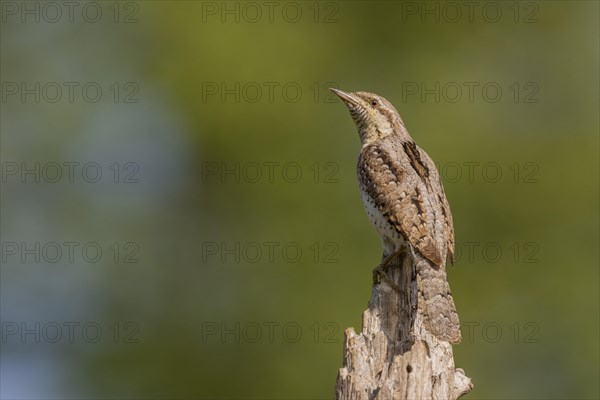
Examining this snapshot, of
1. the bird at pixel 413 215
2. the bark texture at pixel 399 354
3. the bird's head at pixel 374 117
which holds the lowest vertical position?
the bark texture at pixel 399 354

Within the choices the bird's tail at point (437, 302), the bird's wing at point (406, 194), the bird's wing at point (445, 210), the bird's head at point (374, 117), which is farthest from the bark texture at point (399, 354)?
the bird's head at point (374, 117)

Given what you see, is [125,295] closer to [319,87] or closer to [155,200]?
[155,200]

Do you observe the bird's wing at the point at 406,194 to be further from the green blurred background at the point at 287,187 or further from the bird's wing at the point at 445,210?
the green blurred background at the point at 287,187

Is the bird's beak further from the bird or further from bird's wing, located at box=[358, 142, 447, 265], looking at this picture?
bird's wing, located at box=[358, 142, 447, 265]

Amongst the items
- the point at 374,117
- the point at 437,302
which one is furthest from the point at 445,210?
the point at 374,117

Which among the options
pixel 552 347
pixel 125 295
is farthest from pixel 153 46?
pixel 552 347

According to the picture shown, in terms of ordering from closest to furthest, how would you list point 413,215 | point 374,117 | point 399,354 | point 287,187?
1. point 399,354
2. point 413,215
3. point 374,117
4. point 287,187

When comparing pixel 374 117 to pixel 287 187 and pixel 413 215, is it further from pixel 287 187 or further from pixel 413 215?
pixel 287 187
